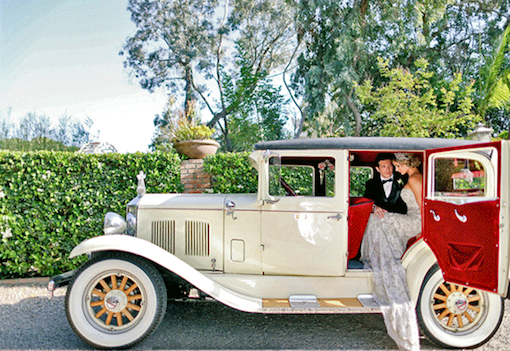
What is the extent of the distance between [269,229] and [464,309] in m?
1.92

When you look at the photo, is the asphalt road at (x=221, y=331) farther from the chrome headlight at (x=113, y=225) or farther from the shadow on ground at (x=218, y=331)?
the chrome headlight at (x=113, y=225)

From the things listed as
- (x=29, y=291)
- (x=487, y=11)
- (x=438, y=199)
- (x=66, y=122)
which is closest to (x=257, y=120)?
(x=66, y=122)

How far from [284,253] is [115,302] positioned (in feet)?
5.31

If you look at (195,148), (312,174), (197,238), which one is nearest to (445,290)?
(312,174)

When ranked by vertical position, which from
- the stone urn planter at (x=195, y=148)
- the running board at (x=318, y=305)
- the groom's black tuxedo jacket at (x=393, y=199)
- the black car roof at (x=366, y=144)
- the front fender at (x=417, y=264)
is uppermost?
the stone urn planter at (x=195, y=148)

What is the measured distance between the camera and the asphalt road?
3260 millimetres

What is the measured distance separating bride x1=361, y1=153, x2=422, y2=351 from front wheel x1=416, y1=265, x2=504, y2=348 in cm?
21

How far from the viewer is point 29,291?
4.88m

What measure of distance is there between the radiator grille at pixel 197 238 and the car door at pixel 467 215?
82.3 inches

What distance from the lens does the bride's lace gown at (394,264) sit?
9.95 feet

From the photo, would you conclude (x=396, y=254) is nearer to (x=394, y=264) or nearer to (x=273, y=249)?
(x=394, y=264)

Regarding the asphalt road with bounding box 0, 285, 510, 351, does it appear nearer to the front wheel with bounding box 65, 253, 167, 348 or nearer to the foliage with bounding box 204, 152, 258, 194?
the front wheel with bounding box 65, 253, 167, 348

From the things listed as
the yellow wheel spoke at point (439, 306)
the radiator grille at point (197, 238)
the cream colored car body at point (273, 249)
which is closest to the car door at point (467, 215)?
the cream colored car body at point (273, 249)

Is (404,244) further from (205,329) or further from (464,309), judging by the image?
(205,329)
